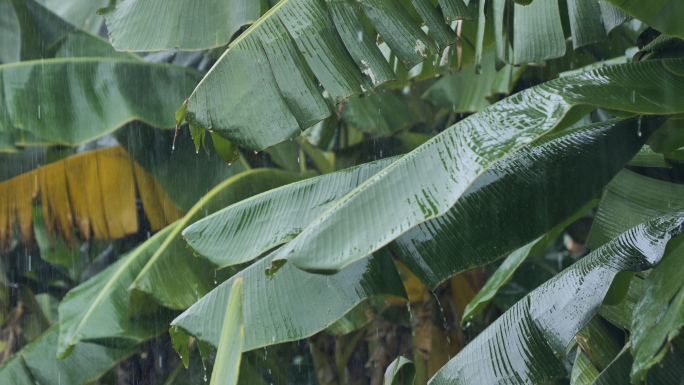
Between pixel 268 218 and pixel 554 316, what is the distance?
1.87 feet

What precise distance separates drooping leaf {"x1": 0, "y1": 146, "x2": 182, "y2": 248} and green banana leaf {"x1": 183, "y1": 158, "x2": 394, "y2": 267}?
4.51 feet

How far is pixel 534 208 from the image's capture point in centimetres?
106

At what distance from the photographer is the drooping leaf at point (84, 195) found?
238 cm

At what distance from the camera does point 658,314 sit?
79 cm

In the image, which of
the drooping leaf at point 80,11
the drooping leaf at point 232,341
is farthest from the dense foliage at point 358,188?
the drooping leaf at point 80,11

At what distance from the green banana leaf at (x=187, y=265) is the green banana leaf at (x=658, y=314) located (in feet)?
4.52

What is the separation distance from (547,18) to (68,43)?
6.13ft

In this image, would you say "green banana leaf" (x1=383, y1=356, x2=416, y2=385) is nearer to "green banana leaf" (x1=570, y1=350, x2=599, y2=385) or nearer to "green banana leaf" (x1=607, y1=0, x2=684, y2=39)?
"green banana leaf" (x1=570, y1=350, x2=599, y2=385)

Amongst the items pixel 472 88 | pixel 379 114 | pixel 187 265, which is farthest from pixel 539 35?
pixel 187 265

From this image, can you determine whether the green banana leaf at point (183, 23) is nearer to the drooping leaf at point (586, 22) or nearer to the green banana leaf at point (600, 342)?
the drooping leaf at point (586, 22)

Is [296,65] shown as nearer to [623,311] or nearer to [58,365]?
[623,311]

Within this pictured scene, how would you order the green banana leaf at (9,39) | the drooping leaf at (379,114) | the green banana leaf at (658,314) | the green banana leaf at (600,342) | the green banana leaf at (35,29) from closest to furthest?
the green banana leaf at (658,314)
the green banana leaf at (600,342)
the green banana leaf at (35,29)
the drooping leaf at (379,114)
the green banana leaf at (9,39)

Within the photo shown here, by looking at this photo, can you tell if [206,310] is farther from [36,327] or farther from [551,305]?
[36,327]

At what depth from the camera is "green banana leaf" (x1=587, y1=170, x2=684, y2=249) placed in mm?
1233
